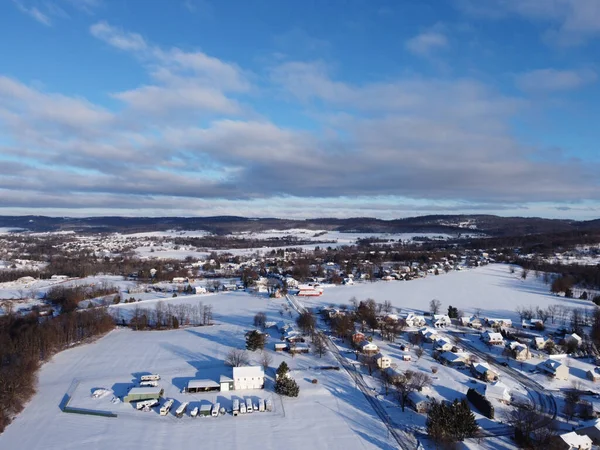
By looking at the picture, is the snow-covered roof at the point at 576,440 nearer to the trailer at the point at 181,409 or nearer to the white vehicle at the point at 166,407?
the trailer at the point at 181,409

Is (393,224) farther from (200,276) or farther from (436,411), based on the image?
(436,411)

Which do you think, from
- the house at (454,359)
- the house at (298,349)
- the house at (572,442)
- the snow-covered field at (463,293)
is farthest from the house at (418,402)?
the snow-covered field at (463,293)

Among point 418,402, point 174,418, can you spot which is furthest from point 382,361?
point 174,418

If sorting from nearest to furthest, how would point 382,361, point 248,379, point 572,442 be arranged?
point 572,442
point 248,379
point 382,361

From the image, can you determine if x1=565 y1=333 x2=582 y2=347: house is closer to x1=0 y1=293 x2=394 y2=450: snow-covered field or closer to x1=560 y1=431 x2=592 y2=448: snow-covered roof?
x1=560 y1=431 x2=592 y2=448: snow-covered roof

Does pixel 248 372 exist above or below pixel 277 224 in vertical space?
below

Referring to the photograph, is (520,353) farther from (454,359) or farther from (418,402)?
(418,402)

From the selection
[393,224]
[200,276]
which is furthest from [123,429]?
[393,224]

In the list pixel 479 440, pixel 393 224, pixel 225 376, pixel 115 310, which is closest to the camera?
pixel 479 440
